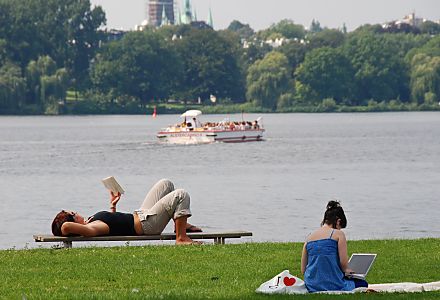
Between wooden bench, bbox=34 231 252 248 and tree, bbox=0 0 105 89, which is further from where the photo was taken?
tree, bbox=0 0 105 89

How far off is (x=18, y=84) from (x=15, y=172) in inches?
2969

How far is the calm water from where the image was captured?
31.4 meters

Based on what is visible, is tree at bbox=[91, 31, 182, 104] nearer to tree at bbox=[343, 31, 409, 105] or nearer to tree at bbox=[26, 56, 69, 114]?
tree at bbox=[26, 56, 69, 114]

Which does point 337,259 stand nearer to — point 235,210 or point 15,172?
point 235,210

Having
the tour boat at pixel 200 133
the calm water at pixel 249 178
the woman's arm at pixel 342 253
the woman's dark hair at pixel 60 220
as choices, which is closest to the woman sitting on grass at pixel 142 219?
the woman's dark hair at pixel 60 220

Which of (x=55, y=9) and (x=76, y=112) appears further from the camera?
(x=55, y=9)

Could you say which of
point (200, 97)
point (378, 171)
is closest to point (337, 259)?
point (378, 171)

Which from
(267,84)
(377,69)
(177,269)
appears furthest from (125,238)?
(377,69)

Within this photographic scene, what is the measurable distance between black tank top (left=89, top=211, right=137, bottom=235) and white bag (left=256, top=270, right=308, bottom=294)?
441cm

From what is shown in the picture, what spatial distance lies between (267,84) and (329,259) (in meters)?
134

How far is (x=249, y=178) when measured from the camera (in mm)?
51625

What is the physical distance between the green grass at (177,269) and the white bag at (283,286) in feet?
0.41

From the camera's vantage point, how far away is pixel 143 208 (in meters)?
18.0

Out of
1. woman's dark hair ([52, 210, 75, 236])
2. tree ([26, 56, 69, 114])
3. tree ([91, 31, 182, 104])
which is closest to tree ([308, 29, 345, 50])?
tree ([91, 31, 182, 104])
